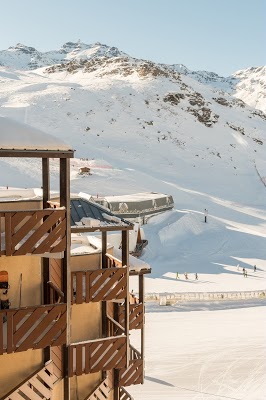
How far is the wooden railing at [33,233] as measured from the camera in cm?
771

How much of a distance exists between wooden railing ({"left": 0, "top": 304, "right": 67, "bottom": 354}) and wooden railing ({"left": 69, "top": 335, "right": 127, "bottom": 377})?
1011 mm

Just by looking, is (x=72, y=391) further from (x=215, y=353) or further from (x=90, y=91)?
(x=90, y=91)

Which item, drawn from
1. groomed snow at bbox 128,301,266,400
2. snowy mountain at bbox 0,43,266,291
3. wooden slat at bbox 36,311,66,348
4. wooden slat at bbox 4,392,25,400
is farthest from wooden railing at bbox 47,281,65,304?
snowy mountain at bbox 0,43,266,291

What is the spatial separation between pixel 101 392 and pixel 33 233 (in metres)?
5.42

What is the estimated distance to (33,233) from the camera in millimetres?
7941

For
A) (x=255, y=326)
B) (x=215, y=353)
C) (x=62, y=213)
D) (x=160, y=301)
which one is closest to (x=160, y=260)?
(x=160, y=301)

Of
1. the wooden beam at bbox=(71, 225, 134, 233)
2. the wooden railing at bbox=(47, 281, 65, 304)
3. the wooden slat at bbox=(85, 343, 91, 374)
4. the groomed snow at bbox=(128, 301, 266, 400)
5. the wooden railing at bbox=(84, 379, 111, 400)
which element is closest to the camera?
the wooden railing at bbox=(47, 281, 65, 304)

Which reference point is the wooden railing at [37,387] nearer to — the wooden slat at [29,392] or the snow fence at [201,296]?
the wooden slat at [29,392]

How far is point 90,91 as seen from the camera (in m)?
91.5

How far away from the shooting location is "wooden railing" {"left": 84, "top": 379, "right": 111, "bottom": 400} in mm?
10946

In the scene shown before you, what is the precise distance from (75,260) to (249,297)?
72.6 ft

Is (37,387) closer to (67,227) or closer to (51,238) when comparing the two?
(51,238)

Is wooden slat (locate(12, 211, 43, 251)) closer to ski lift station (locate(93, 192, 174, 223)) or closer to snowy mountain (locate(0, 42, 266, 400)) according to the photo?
snowy mountain (locate(0, 42, 266, 400))

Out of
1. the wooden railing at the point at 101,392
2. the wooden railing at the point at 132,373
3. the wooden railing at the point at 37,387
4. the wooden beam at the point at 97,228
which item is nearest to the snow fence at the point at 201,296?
the wooden railing at the point at 132,373
